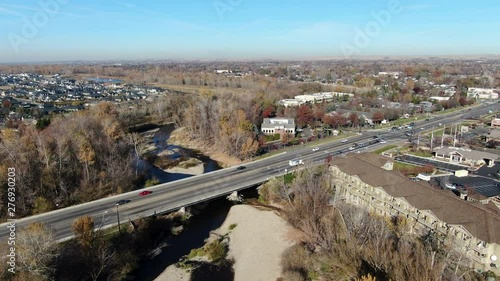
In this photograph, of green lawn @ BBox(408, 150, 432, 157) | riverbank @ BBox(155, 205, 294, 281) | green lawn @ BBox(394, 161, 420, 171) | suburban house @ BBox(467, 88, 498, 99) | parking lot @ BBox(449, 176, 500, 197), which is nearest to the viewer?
riverbank @ BBox(155, 205, 294, 281)

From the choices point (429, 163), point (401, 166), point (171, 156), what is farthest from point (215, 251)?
point (429, 163)

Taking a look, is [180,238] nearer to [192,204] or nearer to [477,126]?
[192,204]

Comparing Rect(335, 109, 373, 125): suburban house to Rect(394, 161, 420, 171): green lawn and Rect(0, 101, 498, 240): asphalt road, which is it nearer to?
Rect(0, 101, 498, 240): asphalt road

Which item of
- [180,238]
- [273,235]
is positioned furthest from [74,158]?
[273,235]

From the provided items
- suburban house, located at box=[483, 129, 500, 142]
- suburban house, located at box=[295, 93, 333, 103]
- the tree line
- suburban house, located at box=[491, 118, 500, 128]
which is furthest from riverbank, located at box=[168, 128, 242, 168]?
suburban house, located at box=[491, 118, 500, 128]

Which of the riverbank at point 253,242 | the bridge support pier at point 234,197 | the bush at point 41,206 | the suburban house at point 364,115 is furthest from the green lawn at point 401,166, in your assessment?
the bush at point 41,206

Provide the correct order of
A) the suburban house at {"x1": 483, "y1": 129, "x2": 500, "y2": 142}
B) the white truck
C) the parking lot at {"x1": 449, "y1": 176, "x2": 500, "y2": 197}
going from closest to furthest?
the parking lot at {"x1": 449, "y1": 176, "x2": 500, "y2": 197} → the white truck → the suburban house at {"x1": 483, "y1": 129, "x2": 500, "y2": 142}
